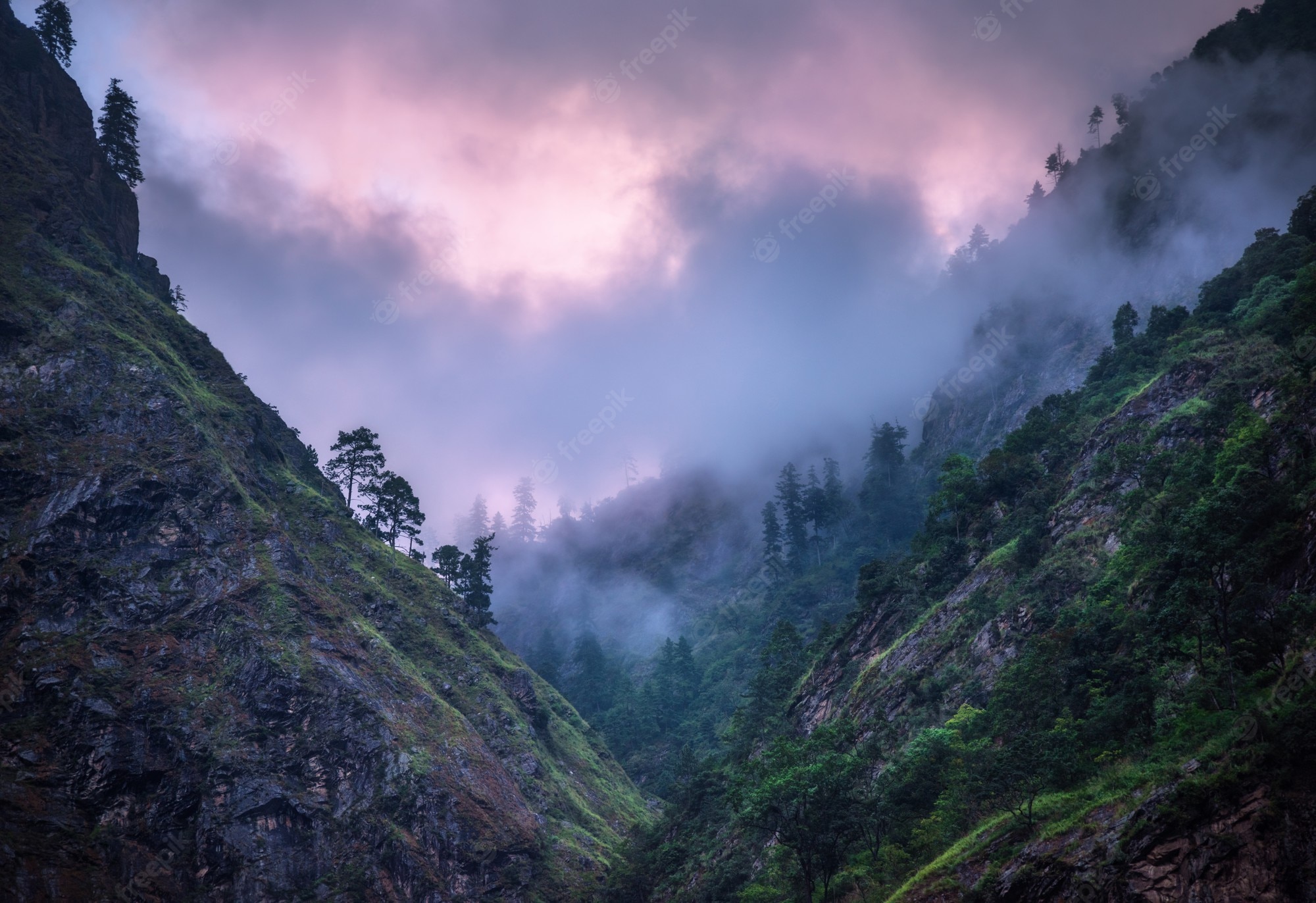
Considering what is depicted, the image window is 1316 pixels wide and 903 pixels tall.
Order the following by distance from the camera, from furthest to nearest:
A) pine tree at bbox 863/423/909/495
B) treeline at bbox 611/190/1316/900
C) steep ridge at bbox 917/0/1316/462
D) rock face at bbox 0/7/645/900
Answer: pine tree at bbox 863/423/909/495
steep ridge at bbox 917/0/1316/462
rock face at bbox 0/7/645/900
treeline at bbox 611/190/1316/900

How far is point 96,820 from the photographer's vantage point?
5147 centimetres

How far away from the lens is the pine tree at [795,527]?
430 ft

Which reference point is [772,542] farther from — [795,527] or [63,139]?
[63,139]

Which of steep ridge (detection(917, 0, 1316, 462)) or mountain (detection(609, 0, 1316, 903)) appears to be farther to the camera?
steep ridge (detection(917, 0, 1316, 462))

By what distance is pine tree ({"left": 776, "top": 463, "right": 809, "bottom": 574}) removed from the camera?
131 metres

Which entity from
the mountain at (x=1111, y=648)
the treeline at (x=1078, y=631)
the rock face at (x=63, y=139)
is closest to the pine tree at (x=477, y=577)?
the mountain at (x=1111, y=648)

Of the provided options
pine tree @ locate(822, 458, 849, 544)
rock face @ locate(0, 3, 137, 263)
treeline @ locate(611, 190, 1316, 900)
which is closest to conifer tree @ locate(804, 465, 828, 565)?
pine tree @ locate(822, 458, 849, 544)

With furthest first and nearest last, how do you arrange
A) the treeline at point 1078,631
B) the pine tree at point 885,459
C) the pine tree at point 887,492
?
the pine tree at point 885,459 < the pine tree at point 887,492 < the treeline at point 1078,631

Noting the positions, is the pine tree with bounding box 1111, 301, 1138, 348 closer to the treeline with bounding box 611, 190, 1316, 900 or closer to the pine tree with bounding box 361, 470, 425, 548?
the treeline with bounding box 611, 190, 1316, 900

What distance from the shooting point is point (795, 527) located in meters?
133

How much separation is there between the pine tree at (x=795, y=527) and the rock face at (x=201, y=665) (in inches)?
2190

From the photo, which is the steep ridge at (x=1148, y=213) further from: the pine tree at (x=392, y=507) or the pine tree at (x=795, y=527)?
the pine tree at (x=392, y=507)

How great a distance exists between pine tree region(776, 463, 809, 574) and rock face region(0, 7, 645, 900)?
183 ft

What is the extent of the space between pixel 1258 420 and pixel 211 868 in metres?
74.8
